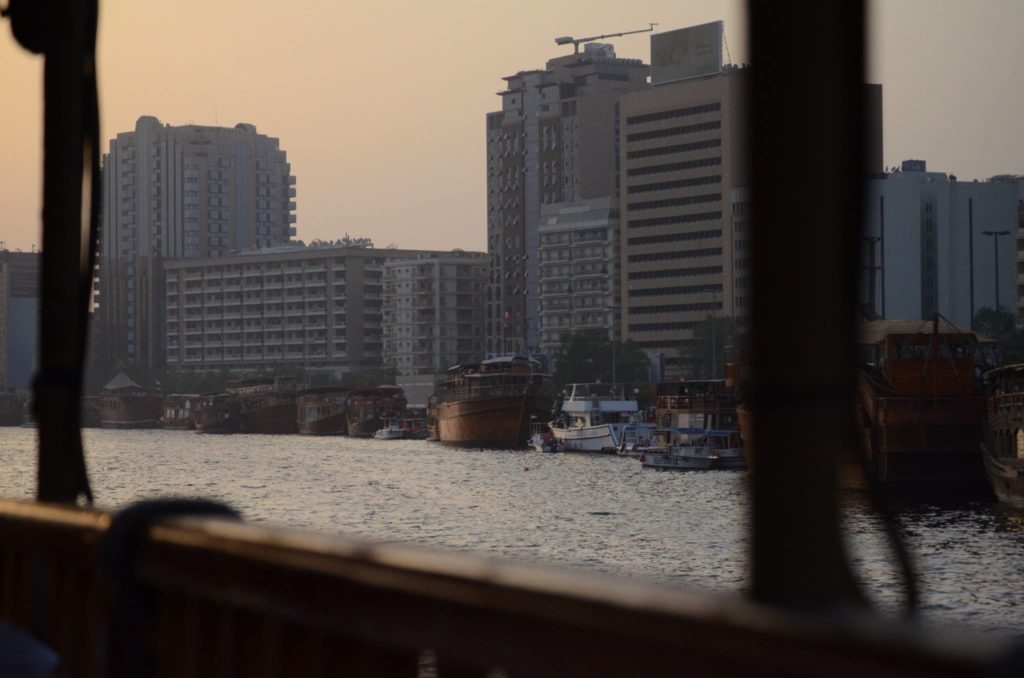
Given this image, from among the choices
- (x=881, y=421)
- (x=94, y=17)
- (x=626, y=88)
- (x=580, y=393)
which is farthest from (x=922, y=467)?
(x=626, y=88)

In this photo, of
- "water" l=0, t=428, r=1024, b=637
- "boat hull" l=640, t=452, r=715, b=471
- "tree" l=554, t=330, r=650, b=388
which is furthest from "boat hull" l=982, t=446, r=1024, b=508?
"tree" l=554, t=330, r=650, b=388

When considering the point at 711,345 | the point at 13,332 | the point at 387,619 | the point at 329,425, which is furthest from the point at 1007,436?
the point at 13,332

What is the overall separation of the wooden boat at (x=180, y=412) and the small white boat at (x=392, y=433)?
31.4 metres

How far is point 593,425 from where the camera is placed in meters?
93.9

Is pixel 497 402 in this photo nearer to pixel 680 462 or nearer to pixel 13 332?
pixel 680 462

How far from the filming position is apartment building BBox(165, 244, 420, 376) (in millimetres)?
175125

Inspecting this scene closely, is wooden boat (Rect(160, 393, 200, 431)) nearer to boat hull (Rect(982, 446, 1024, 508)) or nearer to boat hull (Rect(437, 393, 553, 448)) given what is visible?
boat hull (Rect(437, 393, 553, 448))

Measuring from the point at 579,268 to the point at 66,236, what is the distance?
14637 cm

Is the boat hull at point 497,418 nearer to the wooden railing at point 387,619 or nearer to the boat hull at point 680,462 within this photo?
the boat hull at point 680,462

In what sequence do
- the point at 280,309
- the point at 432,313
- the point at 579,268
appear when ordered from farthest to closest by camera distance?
the point at 280,309
the point at 432,313
the point at 579,268

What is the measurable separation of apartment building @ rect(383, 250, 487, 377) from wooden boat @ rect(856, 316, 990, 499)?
10568 cm

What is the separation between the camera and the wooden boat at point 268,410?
136 m

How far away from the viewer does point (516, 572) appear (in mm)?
1883

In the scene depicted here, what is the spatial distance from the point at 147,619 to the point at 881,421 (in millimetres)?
56050
